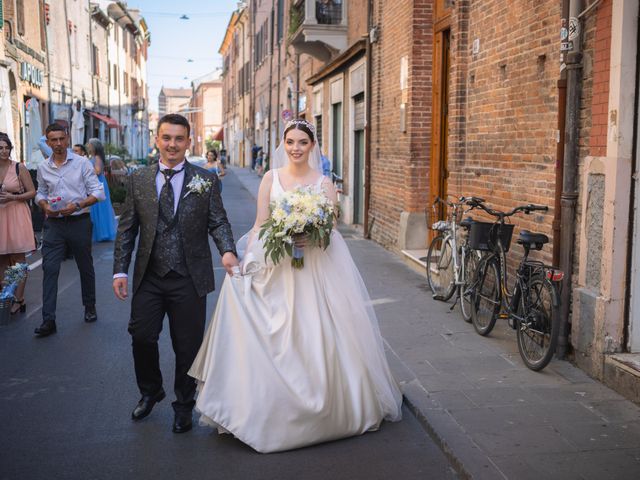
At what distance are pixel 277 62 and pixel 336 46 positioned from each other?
51.9ft

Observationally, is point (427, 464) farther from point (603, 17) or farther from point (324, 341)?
point (603, 17)

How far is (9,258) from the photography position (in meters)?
8.41

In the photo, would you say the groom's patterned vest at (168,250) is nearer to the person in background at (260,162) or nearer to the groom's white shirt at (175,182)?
the groom's white shirt at (175,182)

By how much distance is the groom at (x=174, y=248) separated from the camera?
191 inches

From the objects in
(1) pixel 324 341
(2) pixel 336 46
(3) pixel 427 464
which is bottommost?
(3) pixel 427 464

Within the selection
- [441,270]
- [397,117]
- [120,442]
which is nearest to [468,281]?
[441,270]

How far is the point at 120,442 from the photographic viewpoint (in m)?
4.79

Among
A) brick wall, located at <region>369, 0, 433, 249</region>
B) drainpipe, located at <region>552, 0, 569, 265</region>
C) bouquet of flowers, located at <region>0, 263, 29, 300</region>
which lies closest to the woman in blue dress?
brick wall, located at <region>369, 0, 433, 249</region>

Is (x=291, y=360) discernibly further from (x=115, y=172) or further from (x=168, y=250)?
(x=115, y=172)

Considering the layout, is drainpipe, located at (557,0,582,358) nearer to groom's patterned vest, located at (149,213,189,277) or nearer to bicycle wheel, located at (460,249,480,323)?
bicycle wheel, located at (460,249,480,323)

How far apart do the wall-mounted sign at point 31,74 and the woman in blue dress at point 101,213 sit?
301 inches

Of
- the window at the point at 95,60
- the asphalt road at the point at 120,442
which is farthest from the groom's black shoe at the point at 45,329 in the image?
the window at the point at 95,60

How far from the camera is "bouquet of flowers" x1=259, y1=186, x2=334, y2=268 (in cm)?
495

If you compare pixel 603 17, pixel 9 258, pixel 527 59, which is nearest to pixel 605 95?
pixel 603 17
